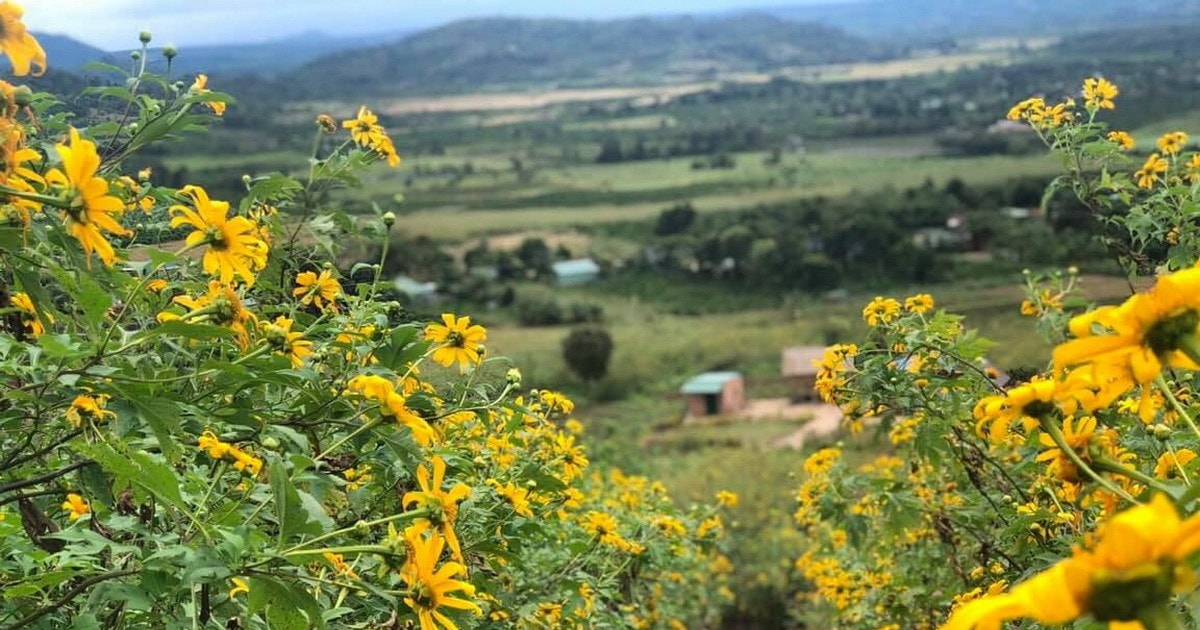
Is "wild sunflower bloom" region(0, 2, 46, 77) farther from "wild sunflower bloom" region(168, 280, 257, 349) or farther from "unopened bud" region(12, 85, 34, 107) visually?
"wild sunflower bloom" region(168, 280, 257, 349)

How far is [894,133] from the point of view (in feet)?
222

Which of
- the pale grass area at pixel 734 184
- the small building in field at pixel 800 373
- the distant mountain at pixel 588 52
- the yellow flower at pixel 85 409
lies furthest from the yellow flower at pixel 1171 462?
the distant mountain at pixel 588 52

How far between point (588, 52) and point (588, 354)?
120688mm

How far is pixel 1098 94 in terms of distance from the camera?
288 cm

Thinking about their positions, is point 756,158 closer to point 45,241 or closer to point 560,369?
point 560,369

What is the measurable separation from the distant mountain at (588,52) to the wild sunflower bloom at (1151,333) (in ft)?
361

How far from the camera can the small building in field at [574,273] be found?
42750 mm

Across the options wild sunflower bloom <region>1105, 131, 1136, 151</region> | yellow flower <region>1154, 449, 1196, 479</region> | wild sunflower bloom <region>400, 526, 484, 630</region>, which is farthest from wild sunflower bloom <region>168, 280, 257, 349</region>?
wild sunflower bloom <region>1105, 131, 1136, 151</region>

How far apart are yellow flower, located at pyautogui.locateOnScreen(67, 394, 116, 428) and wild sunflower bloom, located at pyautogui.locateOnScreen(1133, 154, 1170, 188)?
9.28 ft

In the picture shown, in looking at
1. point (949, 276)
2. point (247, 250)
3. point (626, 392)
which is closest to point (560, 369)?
point (626, 392)

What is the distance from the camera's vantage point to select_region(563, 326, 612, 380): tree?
28.3 meters

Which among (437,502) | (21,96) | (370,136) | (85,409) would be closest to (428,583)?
(437,502)

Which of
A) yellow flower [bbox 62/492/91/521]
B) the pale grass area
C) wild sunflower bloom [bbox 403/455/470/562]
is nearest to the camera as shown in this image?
wild sunflower bloom [bbox 403/455/470/562]

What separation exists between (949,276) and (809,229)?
955cm
